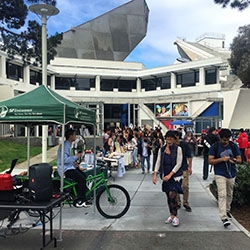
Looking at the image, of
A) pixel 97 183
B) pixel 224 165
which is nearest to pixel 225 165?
pixel 224 165

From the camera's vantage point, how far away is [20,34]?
15.9 m

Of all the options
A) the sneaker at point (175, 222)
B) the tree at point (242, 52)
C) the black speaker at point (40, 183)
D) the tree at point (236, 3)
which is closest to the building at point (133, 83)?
the tree at point (242, 52)

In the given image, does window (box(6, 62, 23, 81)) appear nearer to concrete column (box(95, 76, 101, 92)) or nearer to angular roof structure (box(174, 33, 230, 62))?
concrete column (box(95, 76, 101, 92))

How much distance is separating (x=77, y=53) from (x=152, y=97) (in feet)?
56.9

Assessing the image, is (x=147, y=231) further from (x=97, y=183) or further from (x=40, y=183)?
(x=40, y=183)

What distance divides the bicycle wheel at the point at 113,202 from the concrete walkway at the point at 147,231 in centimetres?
15

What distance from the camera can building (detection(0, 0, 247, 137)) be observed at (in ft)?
112

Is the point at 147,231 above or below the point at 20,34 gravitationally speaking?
below

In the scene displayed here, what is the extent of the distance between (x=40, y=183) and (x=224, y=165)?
324 cm

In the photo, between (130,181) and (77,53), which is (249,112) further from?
(77,53)

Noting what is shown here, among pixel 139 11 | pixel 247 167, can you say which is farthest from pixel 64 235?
pixel 139 11

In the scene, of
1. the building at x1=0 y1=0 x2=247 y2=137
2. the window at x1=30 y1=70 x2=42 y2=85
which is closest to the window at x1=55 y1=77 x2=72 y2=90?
the building at x1=0 y1=0 x2=247 y2=137

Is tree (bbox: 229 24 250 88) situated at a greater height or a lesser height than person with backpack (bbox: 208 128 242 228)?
greater

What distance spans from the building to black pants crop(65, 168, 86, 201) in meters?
25.6
